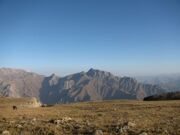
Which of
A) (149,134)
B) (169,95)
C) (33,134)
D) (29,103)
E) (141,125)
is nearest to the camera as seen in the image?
(149,134)

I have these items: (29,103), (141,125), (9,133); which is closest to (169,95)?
(29,103)

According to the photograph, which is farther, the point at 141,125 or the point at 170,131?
the point at 141,125

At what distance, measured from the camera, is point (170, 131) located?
16.4 metres

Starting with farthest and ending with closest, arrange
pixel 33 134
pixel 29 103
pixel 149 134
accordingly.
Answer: pixel 29 103
pixel 33 134
pixel 149 134

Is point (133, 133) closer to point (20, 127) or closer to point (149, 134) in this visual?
point (149, 134)

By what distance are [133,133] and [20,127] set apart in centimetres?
731

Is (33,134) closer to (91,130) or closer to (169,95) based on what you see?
(91,130)

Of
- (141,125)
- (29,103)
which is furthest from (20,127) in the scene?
(29,103)

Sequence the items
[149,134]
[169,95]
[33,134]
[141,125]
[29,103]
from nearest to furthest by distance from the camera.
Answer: [149,134], [33,134], [141,125], [29,103], [169,95]

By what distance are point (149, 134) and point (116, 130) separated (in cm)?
207

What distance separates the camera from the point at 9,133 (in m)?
16.8

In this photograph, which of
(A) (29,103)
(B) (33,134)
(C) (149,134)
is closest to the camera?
(C) (149,134)

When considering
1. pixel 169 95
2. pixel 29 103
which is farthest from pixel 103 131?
pixel 169 95

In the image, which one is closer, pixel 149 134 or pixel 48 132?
pixel 149 134
